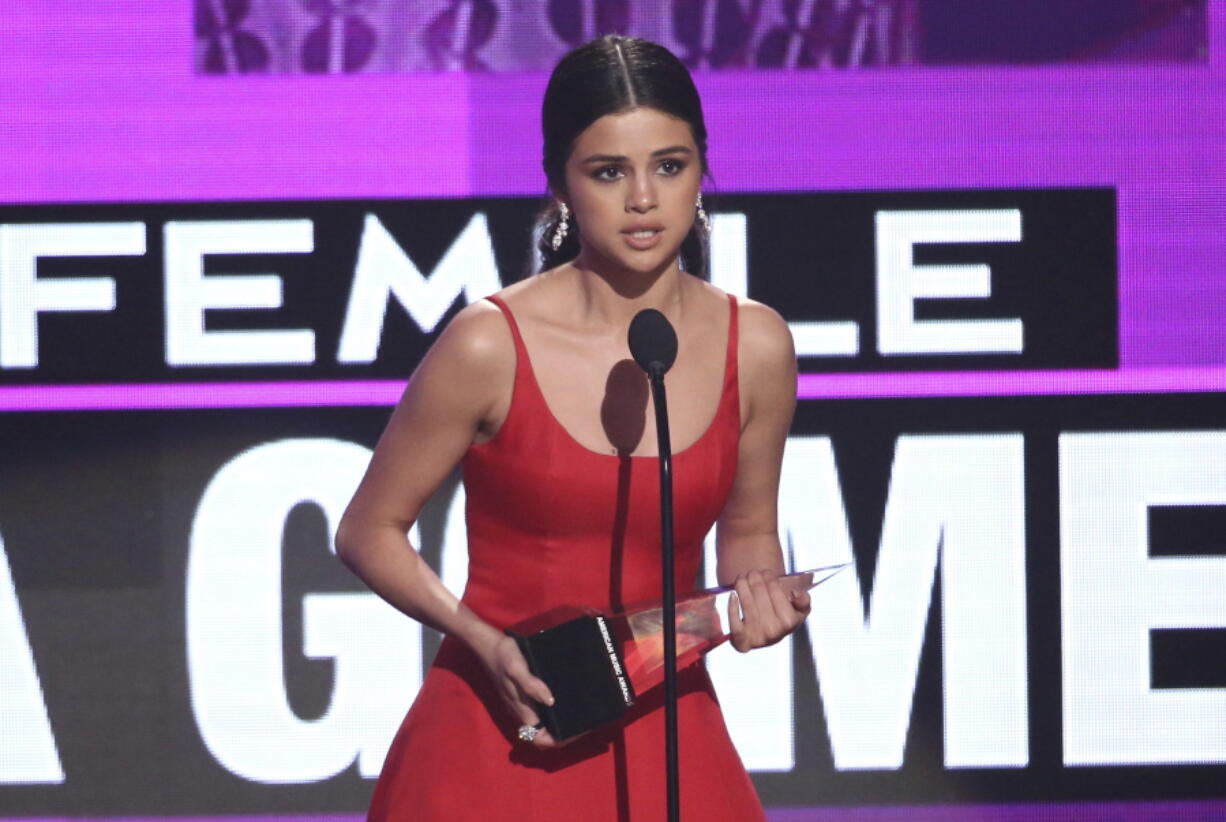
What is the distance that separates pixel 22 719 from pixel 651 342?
2499 mm

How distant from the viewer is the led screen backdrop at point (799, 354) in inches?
136

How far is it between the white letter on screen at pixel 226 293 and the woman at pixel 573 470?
1.75 meters

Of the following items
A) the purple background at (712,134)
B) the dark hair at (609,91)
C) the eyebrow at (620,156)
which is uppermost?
the purple background at (712,134)

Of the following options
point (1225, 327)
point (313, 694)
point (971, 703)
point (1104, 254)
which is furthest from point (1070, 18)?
point (313, 694)

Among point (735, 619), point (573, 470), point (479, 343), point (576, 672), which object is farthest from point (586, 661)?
point (479, 343)

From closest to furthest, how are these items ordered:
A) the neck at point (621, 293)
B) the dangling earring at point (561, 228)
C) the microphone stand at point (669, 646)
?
the microphone stand at point (669, 646) → the neck at point (621, 293) → the dangling earring at point (561, 228)

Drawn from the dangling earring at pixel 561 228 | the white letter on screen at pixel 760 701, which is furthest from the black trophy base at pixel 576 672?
the white letter on screen at pixel 760 701

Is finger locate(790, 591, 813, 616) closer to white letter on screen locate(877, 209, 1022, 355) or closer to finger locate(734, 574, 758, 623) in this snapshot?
finger locate(734, 574, 758, 623)

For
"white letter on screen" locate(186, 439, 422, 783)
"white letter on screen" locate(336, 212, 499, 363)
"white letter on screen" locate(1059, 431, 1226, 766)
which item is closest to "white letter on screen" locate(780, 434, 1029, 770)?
"white letter on screen" locate(1059, 431, 1226, 766)

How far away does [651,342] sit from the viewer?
1.48m

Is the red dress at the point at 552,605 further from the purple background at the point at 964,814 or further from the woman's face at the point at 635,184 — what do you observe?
the purple background at the point at 964,814

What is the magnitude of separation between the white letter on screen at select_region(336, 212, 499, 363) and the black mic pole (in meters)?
1.98

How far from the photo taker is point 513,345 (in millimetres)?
1735

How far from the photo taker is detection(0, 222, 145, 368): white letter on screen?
3.47m
